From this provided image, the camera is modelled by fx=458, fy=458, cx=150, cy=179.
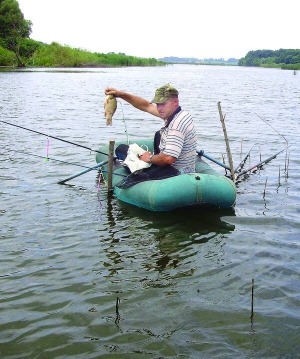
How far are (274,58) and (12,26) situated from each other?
9731 centimetres

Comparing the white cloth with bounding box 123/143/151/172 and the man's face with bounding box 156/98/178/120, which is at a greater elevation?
the man's face with bounding box 156/98/178/120

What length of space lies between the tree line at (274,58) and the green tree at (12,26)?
2257 inches

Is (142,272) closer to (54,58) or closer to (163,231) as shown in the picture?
(163,231)

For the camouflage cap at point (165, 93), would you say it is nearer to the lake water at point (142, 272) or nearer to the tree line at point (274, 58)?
the lake water at point (142, 272)

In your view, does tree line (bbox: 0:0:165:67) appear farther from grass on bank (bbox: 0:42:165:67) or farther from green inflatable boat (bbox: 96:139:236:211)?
green inflatable boat (bbox: 96:139:236:211)

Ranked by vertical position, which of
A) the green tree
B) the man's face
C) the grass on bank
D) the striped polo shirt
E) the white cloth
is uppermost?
the green tree

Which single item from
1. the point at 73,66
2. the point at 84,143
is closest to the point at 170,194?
the point at 84,143

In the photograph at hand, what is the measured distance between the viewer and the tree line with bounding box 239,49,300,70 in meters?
118

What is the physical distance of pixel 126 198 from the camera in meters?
7.21

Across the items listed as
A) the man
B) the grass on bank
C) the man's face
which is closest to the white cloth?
the man

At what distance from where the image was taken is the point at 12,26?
64500 mm

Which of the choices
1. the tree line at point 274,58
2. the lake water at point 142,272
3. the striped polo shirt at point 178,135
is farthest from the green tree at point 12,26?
the striped polo shirt at point 178,135

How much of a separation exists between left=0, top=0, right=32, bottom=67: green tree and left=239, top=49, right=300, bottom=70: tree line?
5733 centimetres

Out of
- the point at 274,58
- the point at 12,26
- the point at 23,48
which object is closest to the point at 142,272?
the point at 23,48
